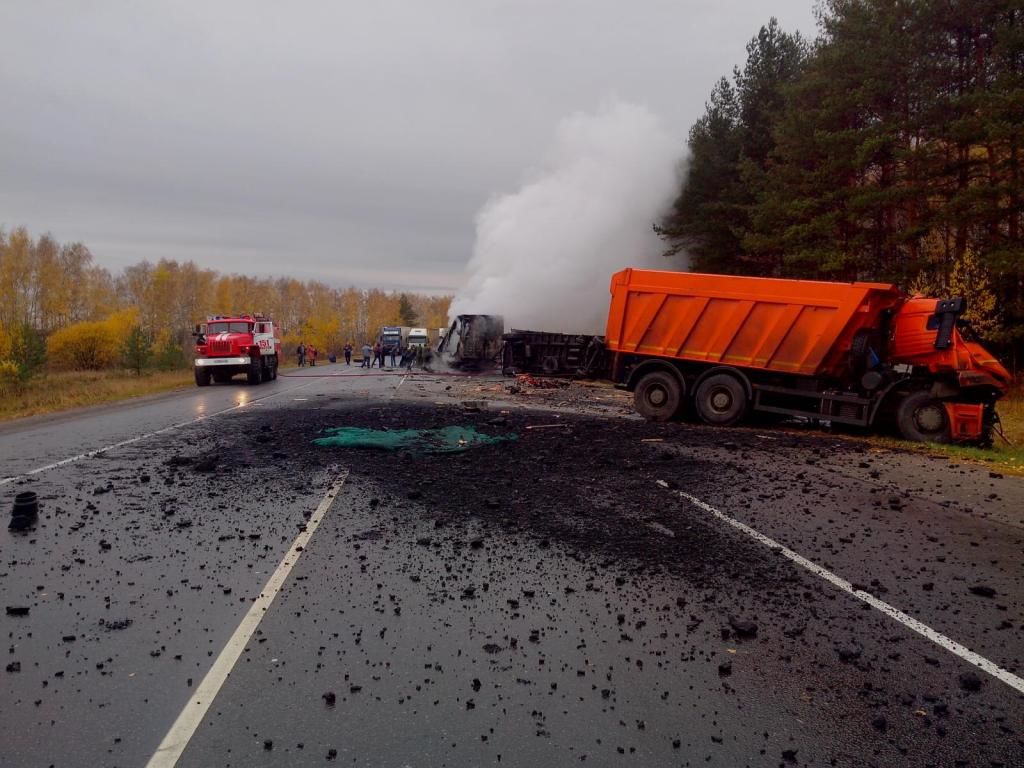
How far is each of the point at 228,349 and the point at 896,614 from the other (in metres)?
23.9

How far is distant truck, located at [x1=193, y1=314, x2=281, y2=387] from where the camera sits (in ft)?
77.4

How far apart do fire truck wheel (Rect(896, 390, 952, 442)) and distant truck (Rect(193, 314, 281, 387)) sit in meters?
21.2

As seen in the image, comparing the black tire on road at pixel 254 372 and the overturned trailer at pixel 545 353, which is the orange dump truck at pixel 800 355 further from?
the black tire on road at pixel 254 372

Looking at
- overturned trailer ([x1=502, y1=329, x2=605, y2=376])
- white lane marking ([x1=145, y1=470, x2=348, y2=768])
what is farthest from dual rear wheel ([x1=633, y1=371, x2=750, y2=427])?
overturned trailer ([x1=502, y1=329, x2=605, y2=376])

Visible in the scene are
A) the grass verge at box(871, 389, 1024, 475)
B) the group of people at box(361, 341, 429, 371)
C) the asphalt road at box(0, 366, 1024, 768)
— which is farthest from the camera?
the group of people at box(361, 341, 429, 371)

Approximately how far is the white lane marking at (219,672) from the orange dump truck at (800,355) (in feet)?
32.0

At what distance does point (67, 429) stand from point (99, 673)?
1120cm

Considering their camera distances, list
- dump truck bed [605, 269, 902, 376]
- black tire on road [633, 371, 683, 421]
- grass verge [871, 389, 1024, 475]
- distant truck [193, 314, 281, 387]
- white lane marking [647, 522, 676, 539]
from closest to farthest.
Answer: white lane marking [647, 522, 676, 539] → grass verge [871, 389, 1024, 475] → dump truck bed [605, 269, 902, 376] → black tire on road [633, 371, 683, 421] → distant truck [193, 314, 281, 387]

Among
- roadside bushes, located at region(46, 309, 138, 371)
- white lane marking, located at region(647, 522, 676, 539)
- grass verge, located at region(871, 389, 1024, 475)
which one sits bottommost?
roadside bushes, located at region(46, 309, 138, 371)

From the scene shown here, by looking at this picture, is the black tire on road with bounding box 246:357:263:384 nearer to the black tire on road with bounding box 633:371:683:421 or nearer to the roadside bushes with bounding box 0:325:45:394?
the roadside bushes with bounding box 0:325:45:394

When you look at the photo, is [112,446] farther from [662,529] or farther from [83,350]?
[83,350]

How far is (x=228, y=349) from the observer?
77.8 ft

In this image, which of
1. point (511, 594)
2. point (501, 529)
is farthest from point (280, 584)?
point (501, 529)

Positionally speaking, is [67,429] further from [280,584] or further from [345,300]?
[345,300]
